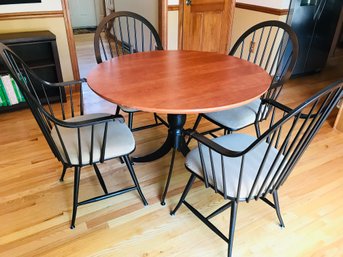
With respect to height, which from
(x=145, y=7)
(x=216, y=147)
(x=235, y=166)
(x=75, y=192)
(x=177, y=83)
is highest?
(x=145, y=7)

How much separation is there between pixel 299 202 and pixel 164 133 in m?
1.19

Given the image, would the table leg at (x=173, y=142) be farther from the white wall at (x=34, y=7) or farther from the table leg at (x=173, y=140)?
the white wall at (x=34, y=7)

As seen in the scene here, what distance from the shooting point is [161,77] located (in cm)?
159

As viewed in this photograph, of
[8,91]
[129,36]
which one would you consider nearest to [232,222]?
[129,36]

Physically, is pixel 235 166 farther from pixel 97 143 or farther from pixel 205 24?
pixel 205 24

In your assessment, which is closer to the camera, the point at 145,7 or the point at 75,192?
the point at 75,192

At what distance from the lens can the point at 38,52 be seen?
114 inches

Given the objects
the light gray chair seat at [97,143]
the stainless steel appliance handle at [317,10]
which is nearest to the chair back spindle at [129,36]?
the light gray chair seat at [97,143]

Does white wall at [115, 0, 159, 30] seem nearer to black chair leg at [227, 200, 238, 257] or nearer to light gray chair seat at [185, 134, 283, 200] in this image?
light gray chair seat at [185, 134, 283, 200]

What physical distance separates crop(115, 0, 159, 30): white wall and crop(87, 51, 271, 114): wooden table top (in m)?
1.74

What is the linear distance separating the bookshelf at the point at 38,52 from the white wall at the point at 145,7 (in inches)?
52.9

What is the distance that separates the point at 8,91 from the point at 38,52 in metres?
0.54

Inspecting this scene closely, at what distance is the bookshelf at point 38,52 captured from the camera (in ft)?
8.21

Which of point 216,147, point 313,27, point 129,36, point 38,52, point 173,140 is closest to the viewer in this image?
point 216,147
